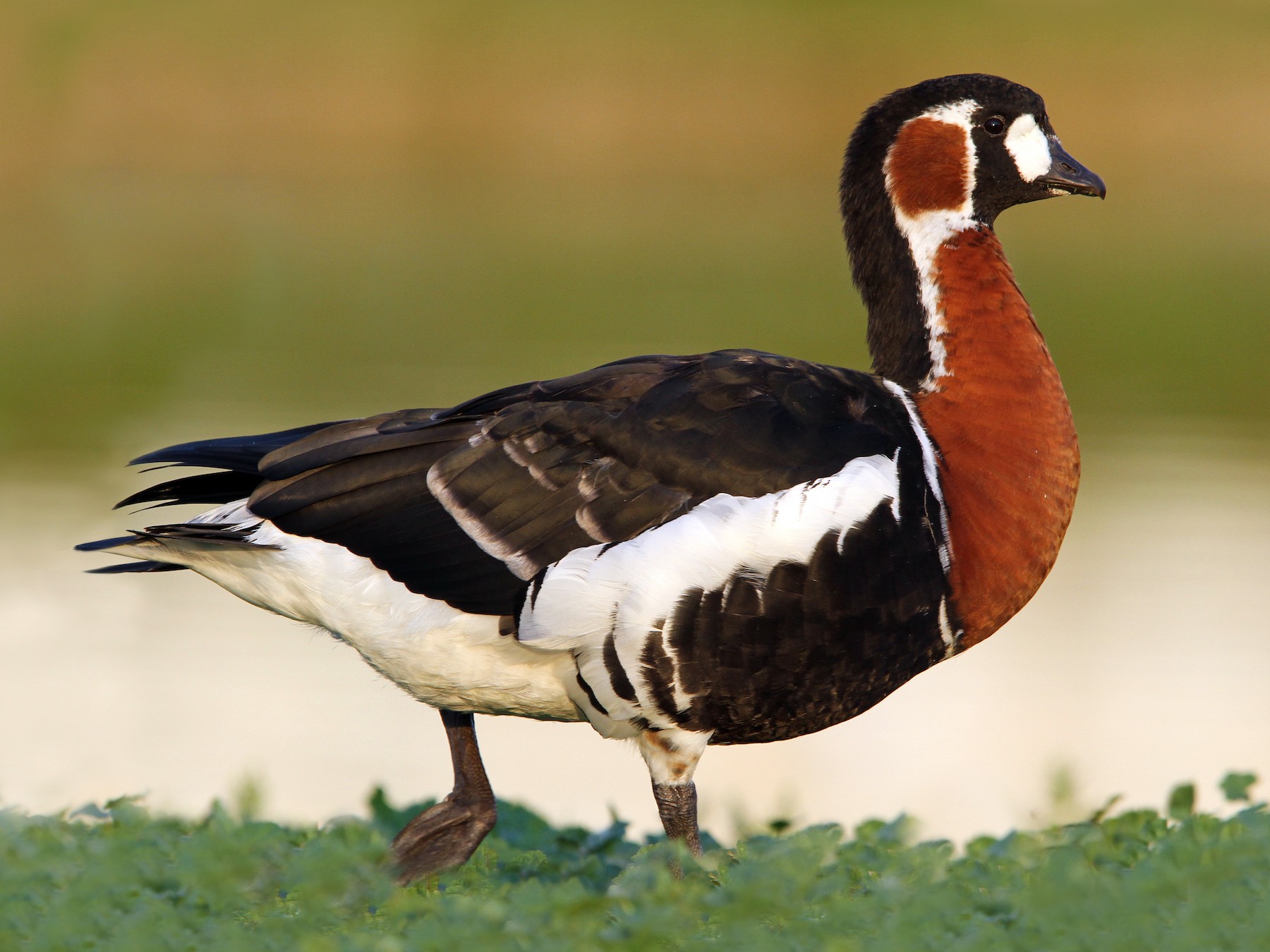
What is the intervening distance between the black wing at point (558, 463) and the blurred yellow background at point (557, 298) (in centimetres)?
178

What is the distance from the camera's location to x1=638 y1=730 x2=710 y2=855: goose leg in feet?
15.9

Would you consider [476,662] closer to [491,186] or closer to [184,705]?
[184,705]

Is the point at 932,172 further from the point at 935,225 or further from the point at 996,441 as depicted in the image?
the point at 996,441

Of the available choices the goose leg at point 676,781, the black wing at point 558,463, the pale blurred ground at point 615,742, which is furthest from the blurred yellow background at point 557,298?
the black wing at point 558,463

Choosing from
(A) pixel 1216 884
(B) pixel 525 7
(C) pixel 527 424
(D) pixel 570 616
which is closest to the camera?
(A) pixel 1216 884

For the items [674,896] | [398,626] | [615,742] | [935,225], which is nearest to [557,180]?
[615,742]

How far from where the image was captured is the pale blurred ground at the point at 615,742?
7.50 m

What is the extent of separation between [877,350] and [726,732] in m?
1.61

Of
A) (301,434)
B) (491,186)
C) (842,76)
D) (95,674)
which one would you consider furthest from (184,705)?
(842,76)

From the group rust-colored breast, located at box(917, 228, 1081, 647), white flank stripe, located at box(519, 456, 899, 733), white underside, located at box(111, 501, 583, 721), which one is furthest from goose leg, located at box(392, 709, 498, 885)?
rust-colored breast, located at box(917, 228, 1081, 647)

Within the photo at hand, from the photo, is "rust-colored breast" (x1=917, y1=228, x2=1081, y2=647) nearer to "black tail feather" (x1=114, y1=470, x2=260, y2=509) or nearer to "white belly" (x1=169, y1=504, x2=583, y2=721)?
"white belly" (x1=169, y1=504, x2=583, y2=721)

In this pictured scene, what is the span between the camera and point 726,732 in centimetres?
484

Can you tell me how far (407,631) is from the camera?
15.9 ft

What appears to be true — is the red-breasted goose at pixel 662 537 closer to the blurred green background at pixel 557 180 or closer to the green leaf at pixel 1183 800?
the green leaf at pixel 1183 800
